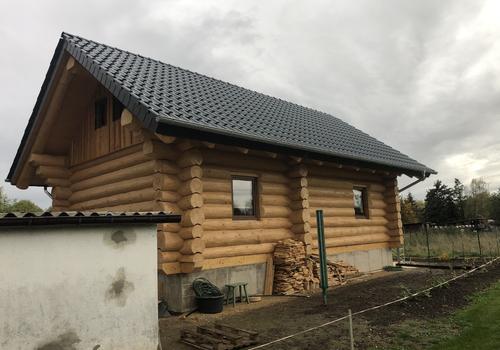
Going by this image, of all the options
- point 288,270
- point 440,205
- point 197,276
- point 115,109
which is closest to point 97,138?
point 115,109

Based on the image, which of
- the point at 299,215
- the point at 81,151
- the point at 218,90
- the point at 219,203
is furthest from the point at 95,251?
the point at 218,90

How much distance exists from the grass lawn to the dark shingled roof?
4.83 metres

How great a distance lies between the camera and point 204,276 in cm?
895

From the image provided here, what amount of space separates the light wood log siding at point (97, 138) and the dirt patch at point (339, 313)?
4.41 m

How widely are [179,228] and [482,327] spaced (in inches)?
217

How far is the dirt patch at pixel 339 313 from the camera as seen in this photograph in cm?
618

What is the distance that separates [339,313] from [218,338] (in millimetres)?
2672

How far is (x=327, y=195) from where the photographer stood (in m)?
12.4

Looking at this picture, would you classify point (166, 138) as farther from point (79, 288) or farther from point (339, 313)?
point (339, 313)

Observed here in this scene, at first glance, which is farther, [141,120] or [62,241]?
[141,120]

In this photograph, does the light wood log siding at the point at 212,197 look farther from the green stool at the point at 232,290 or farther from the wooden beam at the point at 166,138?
the green stool at the point at 232,290

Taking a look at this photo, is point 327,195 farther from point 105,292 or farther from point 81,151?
point 105,292

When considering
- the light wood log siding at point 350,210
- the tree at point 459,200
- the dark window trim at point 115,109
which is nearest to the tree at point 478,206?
the tree at point 459,200

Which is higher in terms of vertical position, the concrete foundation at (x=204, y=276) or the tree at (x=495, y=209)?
the tree at (x=495, y=209)
